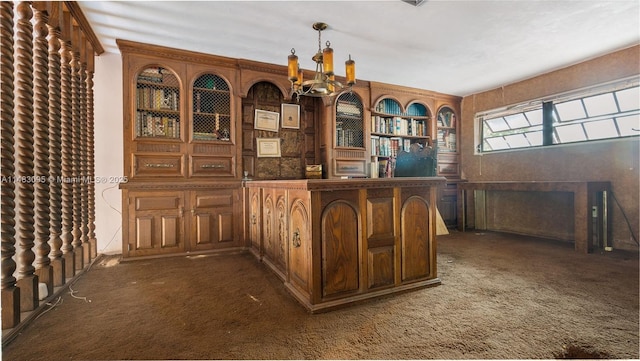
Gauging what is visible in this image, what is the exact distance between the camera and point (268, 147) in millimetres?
4156

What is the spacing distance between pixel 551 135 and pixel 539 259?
7.58ft

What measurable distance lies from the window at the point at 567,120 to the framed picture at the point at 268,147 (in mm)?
3902

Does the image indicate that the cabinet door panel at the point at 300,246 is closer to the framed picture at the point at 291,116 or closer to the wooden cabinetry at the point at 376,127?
the wooden cabinetry at the point at 376,127

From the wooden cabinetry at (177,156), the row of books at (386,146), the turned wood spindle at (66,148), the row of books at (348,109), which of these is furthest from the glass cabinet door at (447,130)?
the turned wood spindle at (66,148)

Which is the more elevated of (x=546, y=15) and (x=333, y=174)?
(x=546, y=15)

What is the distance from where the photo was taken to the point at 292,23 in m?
2.89

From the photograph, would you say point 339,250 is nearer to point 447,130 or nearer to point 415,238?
point 415,238

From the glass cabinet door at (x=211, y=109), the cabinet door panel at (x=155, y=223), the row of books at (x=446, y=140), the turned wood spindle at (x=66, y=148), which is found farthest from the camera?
the row of books at (x=446, y=140)

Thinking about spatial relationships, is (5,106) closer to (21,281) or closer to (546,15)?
(21,281)

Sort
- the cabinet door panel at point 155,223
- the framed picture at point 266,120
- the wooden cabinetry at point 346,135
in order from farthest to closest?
1. the wooden cabinetry at point 346,135
2. the framed picture at point 266,120
3. the cabinet door panel at point 155,223

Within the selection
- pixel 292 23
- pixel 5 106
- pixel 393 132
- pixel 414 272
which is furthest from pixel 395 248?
pixel 393 132

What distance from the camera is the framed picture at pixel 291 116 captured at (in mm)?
4242

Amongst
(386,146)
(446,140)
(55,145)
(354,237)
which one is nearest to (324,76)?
(354,237)

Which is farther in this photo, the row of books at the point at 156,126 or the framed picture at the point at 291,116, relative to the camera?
the framed picture at the point at 291,116
